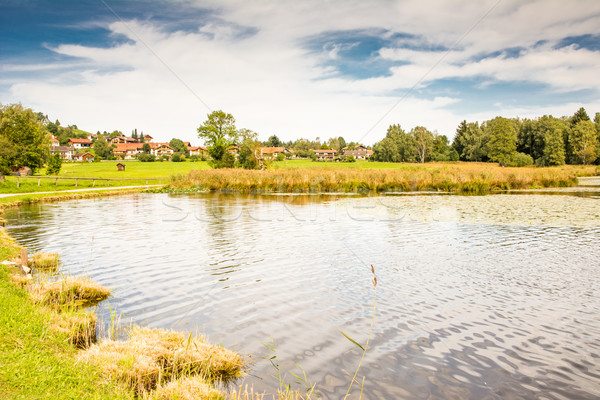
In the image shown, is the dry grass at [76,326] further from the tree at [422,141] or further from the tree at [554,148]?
the tree at [422,141]

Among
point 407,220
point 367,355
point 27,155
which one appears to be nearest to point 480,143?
point 407,220

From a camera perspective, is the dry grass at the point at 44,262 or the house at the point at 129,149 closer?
the dry grass at the point at 44,262

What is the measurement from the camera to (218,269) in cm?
1200

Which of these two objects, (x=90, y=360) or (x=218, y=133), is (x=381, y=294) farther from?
(x=218, y=133)

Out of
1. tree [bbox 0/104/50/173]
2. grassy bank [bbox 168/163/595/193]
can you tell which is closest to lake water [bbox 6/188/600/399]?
grassy bank [bbox 168/163/595/193]

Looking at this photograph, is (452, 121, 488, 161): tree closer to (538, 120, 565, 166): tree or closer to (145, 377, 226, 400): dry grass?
(538, 120, 565, 166): tree

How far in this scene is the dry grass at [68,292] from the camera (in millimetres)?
8211

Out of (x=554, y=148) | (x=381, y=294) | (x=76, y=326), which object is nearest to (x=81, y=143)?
(x=554, y=148)

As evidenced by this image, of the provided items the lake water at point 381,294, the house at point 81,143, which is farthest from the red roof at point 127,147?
the lake water at point 381,294

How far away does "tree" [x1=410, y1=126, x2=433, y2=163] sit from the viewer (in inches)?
4250

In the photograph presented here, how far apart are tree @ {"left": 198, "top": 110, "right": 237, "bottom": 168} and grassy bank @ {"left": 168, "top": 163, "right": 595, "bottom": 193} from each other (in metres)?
29.5

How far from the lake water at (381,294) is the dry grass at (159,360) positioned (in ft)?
1.79

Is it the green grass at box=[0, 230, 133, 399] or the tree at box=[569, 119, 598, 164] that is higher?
the tree at box=[569, 119, 598, 164]

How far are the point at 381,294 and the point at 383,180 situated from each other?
115ft
